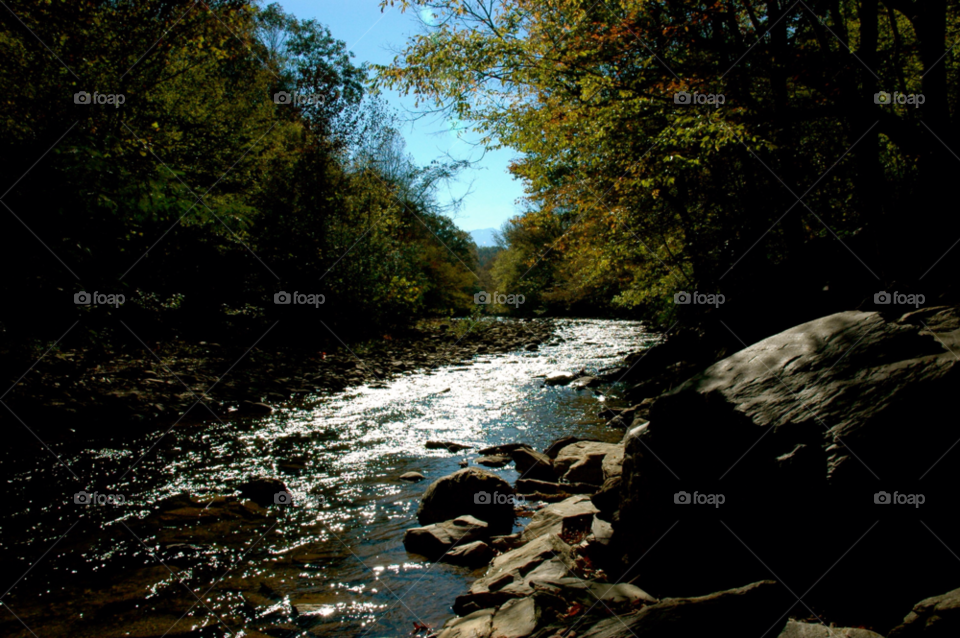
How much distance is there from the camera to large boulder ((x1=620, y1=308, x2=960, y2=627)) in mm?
2387

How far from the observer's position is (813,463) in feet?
8.54

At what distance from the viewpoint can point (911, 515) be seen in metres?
2.37

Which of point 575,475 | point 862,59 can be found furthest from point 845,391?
point 862,59

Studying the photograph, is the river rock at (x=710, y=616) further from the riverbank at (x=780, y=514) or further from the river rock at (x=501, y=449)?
the river rock at (x=501, y=449)

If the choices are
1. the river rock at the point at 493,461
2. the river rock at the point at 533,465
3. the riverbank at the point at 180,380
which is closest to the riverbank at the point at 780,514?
the river rock at the point at 533,465

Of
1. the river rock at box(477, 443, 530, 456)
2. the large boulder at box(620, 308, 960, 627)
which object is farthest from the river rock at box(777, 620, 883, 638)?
the river rock at box(477, 443, 530, 456)

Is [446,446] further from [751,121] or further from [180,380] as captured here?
[751,121]

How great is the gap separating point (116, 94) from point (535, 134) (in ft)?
27.7

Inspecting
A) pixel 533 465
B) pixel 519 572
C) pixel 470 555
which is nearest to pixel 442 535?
pixel 470 555

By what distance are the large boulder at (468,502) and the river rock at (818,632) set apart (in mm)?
3067

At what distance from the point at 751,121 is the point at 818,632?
858cm

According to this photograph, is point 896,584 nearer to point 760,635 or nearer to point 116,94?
point 760,635

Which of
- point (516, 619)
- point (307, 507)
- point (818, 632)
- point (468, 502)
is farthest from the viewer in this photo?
point (307, 507)

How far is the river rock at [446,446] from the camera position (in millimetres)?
7631
